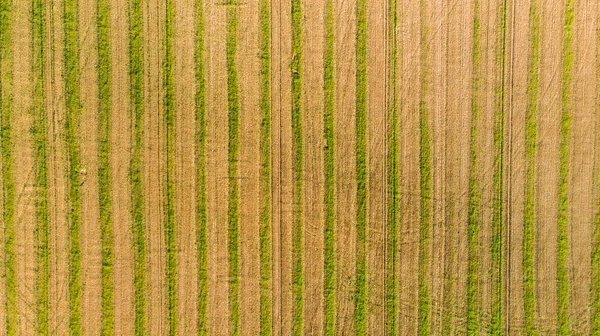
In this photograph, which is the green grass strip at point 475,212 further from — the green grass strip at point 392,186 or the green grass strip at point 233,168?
the green grass strip at point 233,168

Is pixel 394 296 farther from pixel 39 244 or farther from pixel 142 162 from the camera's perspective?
pixel 39 244

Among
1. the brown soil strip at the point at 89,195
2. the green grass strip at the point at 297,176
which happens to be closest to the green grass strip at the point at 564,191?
the green grass strip at the point at 297,176

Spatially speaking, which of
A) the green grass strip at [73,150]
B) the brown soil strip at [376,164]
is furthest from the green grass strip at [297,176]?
the green grass strip at [73,150]

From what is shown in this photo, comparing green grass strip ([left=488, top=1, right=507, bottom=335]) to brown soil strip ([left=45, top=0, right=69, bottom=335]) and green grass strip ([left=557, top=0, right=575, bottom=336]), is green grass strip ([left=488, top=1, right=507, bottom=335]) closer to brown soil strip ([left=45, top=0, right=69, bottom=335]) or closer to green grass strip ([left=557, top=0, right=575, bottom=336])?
green grass strip ([left=557, top=0, right=575, bottom=336])

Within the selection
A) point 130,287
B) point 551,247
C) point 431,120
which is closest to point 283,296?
point 130,287

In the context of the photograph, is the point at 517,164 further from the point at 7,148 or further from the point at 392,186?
the point at 7,148

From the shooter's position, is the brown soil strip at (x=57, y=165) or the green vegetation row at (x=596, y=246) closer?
the brown soil strip at (x=57, y=165)

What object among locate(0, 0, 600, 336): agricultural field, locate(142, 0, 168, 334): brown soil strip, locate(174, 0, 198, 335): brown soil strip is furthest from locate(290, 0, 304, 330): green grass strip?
locate(142, 0, 168, 334): brown soil strip

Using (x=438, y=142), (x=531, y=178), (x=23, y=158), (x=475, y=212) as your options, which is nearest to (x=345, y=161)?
(x=438, y=142)
